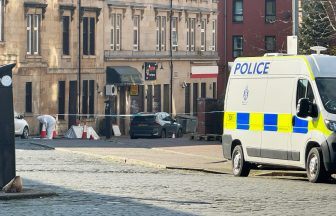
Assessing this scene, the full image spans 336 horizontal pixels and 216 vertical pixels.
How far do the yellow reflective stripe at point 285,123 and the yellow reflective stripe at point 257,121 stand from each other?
790 millimetres

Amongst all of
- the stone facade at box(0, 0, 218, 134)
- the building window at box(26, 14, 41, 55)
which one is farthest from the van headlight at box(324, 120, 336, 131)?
the building window at box(26, 14, 41, 55)

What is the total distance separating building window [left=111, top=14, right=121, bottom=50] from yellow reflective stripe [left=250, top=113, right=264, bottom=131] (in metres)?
51.3

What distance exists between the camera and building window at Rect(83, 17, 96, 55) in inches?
3091

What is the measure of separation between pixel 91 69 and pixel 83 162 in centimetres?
4249

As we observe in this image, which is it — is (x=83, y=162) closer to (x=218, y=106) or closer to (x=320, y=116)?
(x=320, y=116)

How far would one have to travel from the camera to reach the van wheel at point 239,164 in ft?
99.7

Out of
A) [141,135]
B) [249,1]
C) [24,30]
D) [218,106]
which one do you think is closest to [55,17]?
[24,30]

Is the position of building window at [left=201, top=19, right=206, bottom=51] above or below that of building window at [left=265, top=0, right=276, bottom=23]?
below

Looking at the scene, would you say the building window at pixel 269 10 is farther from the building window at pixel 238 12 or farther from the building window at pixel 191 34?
the building window at pixel 191 34

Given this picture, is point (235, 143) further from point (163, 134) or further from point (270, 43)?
point (270, 43)

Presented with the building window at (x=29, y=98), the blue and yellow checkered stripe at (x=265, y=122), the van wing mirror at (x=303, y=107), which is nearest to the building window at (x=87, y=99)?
the building window at (x=29, y=98)

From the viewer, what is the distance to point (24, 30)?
7312cm

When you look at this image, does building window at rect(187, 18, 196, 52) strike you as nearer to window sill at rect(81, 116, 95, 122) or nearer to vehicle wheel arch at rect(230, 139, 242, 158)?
window sill at rect(81, 116, 95, 122)

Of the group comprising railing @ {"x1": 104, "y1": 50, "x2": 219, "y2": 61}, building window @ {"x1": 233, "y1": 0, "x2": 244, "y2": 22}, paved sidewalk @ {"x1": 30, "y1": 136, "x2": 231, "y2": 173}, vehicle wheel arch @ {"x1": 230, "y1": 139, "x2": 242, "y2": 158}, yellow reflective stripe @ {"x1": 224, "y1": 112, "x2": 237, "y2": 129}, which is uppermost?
building window @ {"x1": 233, "y1": 0, "x2": 244, "y2": 22}
